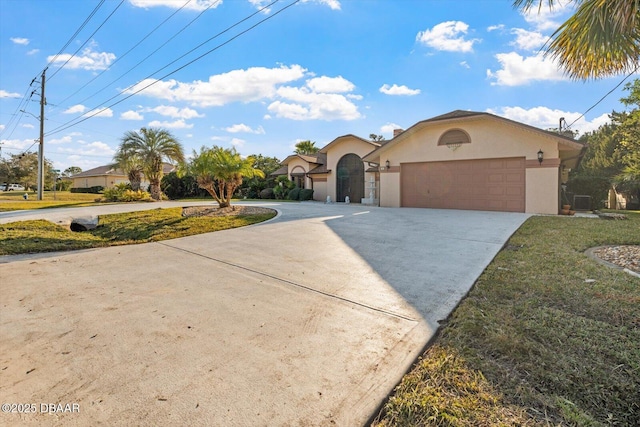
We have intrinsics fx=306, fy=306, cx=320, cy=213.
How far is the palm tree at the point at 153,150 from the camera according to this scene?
73.1 feet

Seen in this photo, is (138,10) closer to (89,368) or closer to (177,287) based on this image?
(177,287)

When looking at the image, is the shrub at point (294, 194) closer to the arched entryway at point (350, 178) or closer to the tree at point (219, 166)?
the arched entryway at point (350, 178)

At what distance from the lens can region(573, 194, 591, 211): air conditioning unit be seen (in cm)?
1686

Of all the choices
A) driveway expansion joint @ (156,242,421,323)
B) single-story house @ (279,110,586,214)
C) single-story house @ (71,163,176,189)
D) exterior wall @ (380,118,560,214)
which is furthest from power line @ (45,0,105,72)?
single-story house @ (71,163,176,189)

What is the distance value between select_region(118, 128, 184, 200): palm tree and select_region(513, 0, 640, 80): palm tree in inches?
908

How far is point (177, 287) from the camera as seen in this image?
13.7 ft

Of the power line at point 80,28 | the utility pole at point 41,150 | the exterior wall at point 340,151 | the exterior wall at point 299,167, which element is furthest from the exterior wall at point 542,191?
the utility pole at point 41,150

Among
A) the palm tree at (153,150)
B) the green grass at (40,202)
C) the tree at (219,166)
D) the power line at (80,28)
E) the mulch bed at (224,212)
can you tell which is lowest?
the mulch bed at (224,212)

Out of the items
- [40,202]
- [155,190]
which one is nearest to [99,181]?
[40,202]

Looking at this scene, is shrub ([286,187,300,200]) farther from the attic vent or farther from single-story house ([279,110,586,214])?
the attic vent

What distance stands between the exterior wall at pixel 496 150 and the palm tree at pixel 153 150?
16583 mm

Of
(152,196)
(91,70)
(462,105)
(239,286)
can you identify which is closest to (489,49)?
(462,105)

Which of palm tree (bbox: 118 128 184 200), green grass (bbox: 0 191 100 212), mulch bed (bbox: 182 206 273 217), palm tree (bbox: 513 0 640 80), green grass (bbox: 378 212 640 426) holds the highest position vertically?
palm tree (bbox: 118 128 184 200)

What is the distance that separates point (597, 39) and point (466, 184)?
373 inches
